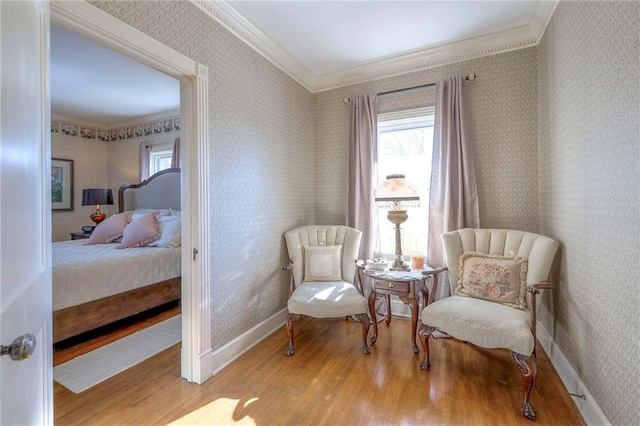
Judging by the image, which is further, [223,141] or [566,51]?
[223,141]

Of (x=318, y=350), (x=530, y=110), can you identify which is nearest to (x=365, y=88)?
(x=530, y=110)

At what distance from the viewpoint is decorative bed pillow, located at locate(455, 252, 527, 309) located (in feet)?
6.95

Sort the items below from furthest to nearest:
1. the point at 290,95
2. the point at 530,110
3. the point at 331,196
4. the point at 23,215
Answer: the point at 331,196, the point at 290,95, the point at 530,110, the point at 23,215

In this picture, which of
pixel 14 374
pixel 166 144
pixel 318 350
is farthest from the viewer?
pixel 166 144

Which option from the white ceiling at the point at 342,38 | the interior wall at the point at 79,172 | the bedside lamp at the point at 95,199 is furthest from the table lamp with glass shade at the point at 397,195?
the interior wall at the point at 79,172

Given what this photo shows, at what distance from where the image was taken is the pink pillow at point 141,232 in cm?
342

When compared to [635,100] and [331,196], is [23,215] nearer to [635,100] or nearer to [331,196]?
[635,100]

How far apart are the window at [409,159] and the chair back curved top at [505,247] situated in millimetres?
572

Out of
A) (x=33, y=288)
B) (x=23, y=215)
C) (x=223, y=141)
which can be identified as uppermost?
(x=223, y=141)

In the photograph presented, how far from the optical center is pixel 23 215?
871mm

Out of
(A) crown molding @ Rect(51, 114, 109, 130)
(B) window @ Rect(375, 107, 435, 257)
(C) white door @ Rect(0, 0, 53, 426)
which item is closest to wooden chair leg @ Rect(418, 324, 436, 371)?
(B) window @ Rect(375, 107, 435, 257)

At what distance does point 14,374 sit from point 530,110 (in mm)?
3520

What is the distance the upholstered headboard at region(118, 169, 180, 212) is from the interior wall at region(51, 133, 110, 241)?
955mm

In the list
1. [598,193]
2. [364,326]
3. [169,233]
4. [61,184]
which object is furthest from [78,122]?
[598,193]
